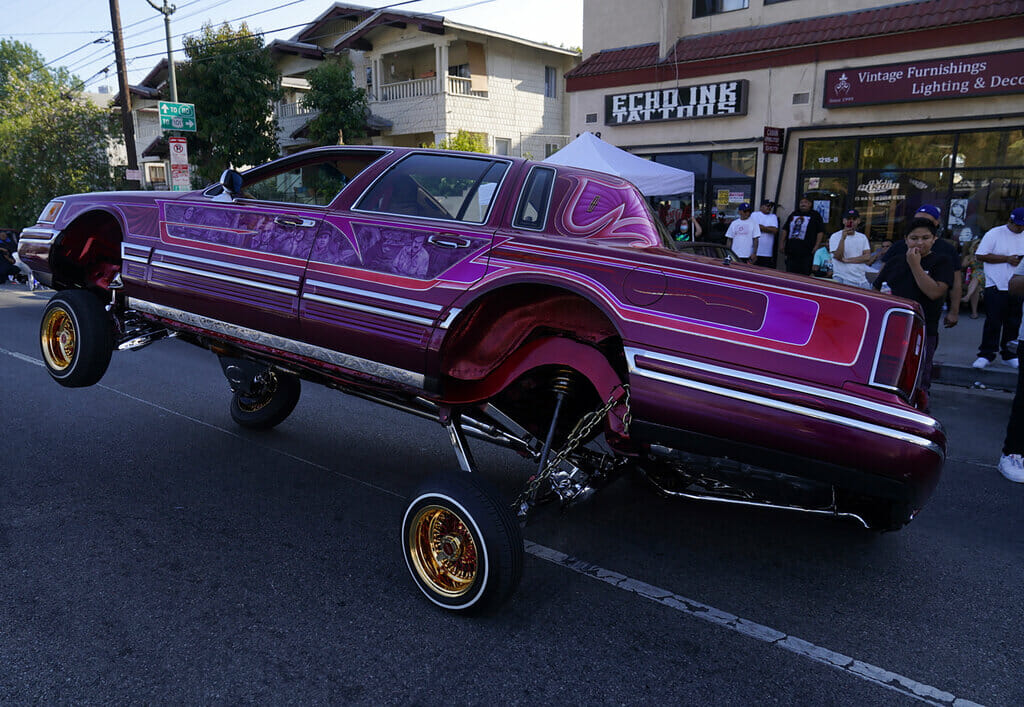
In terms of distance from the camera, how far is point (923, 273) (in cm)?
620

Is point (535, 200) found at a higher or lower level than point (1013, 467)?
higher

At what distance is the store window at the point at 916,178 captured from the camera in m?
11.8

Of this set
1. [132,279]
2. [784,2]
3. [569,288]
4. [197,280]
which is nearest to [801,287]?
[569,288]

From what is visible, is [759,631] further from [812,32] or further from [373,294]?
[812,32]

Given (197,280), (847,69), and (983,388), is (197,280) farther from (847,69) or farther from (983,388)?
(847,69)

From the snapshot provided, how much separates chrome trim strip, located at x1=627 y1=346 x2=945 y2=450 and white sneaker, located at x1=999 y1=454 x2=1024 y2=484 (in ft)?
10.1

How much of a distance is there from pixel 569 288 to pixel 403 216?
1.07 meters

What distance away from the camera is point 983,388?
8.05 metres

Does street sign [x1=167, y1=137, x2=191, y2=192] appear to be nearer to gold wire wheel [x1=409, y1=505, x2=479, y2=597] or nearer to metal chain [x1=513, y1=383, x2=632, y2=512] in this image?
gold wire wheel [x1=409, y1=505, x2=479, y2=597]

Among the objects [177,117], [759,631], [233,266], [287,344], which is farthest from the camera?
[177,117]

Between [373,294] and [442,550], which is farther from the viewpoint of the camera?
[373,294]

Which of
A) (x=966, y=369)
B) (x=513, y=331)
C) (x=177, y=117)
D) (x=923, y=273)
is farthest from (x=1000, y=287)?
(x=177, y=117)

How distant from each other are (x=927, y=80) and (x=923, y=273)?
7.61 meters

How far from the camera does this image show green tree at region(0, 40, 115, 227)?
24.7 m
